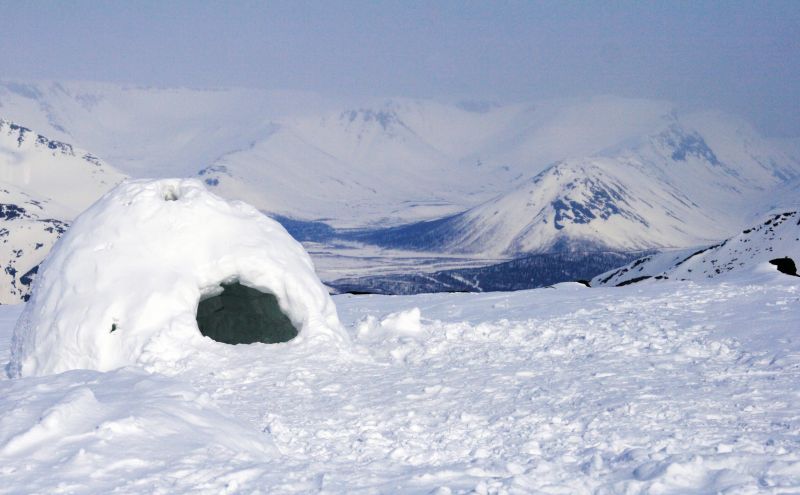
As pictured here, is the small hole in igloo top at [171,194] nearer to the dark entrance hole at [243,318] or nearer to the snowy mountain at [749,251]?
the dark entrance hole at [243,318]

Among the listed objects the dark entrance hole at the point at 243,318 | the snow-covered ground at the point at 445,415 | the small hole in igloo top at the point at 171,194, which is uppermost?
the small hole in igloo top at the point at 171,194

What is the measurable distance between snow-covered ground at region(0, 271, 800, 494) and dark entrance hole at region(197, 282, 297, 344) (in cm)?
201

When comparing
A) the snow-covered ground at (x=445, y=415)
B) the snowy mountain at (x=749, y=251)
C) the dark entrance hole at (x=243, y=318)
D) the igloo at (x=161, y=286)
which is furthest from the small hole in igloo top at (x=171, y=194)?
the snowy mountain at (x=749, y=251)

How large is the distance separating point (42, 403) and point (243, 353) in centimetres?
486

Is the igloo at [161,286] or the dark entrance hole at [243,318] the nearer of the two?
the igloo at [161,286]

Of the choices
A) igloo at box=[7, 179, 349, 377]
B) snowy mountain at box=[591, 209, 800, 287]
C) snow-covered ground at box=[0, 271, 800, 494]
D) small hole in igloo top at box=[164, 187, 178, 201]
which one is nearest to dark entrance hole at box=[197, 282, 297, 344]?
igloo at box=[7, 179, 349, 377]

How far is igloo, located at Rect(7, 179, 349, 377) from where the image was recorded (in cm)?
1334

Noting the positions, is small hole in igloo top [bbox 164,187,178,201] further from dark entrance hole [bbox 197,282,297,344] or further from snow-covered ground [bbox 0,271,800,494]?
snow-covered ground [bbox 0,271,800,494]

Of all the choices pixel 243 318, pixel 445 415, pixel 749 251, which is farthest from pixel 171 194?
pixel 749 251

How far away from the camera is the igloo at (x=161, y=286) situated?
43.8 feet

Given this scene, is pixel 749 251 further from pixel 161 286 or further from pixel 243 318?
pixel 161 286

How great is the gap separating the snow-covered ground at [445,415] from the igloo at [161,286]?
3.17ft

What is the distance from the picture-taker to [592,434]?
30.1ft

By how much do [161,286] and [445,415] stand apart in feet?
21.3
